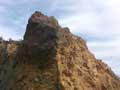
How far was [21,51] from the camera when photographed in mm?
25953

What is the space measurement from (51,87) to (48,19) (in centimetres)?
442

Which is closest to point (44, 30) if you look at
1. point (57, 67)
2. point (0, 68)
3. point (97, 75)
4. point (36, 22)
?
point (36, 22)

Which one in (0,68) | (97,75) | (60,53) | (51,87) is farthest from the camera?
(0,68)

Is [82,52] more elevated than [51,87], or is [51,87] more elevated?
[82,52]

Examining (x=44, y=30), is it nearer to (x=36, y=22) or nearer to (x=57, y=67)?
(x=36, y=22)

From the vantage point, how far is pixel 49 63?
81.5ft

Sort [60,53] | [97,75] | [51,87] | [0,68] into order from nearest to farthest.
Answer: [51,87] < [60,53] < [97,75] < [0,68]

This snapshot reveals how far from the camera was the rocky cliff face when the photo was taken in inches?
962

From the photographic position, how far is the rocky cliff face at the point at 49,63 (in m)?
24.4

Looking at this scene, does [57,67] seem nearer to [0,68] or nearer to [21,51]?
[21,51]

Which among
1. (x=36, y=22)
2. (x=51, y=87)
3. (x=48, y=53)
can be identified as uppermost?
(x=36, y=22)

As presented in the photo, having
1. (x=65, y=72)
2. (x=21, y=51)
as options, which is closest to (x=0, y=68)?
(x=21, y=51)

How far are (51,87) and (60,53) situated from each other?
7.91 ft

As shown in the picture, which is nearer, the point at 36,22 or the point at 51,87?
the point at 51,87
